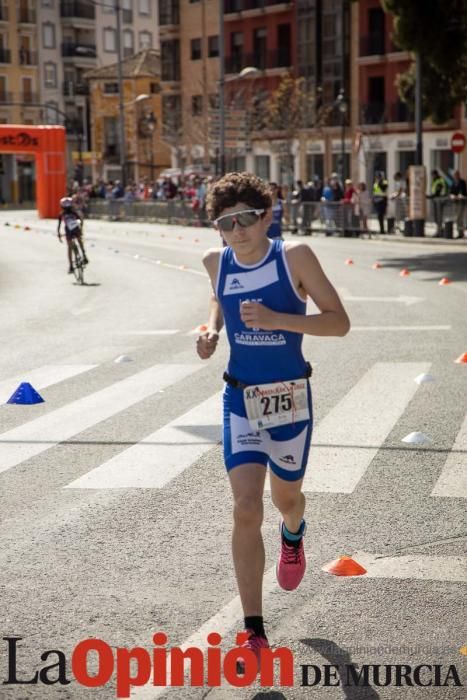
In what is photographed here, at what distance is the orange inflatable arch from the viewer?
62.8 metres

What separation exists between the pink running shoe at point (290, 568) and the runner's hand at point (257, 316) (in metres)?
1.01

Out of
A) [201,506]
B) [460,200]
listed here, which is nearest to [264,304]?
[201,506]

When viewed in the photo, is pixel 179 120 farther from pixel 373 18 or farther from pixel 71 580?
pixel 71 580

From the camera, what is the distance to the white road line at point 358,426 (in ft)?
24.7

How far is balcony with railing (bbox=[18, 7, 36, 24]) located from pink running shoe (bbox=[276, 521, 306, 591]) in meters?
105

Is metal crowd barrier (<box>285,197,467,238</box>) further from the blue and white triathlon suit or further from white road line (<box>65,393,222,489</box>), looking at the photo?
the blue and white triathlon suit

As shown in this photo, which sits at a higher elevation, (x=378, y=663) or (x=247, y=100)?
(x=247, y=100)

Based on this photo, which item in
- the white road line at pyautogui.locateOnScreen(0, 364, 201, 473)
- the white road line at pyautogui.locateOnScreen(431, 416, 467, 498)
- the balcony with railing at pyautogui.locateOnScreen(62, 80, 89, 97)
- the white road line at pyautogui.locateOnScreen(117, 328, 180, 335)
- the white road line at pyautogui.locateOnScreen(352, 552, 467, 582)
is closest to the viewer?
the white road line at pyautogui.locateOnScreen(352, 552, 467, 582)

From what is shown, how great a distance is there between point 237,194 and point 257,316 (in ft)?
1.65

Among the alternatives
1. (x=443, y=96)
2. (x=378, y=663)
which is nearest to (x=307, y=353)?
(x=378, y=663)

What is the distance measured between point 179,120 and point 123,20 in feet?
97.4

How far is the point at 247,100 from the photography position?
73.2 meters

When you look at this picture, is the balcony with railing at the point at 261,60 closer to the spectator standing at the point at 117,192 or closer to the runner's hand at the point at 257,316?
the spectator standing at the point at 117,192

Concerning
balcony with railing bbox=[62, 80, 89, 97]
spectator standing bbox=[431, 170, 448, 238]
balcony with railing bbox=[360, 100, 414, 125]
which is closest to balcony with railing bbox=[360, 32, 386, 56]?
balcony with railing bbox=[360, 100, 414, 125]
